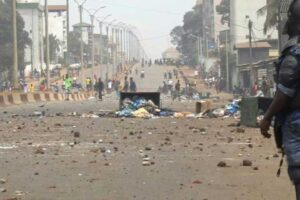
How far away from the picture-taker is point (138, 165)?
34.3 ft

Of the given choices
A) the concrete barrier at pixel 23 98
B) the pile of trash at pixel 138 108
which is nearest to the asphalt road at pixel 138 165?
the pile of trash at pixel 138 108

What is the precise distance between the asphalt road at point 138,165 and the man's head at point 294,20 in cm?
304

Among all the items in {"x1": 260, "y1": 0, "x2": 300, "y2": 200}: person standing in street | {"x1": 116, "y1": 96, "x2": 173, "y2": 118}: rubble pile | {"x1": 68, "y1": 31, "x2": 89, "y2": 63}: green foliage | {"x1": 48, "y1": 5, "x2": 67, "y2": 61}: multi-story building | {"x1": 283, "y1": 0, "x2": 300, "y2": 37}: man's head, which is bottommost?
{"x1": 116, "y1": 96, "x2": 173, "y2": 118}: rubble pile

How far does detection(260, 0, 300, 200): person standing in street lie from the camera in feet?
15.9

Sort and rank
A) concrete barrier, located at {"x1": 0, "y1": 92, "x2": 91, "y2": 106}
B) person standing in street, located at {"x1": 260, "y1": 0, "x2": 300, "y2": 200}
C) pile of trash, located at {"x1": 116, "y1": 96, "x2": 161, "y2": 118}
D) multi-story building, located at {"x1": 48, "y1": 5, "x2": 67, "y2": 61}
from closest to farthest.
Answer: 1. person standing in street, located at {"x1": 260, "y1": 0, "x2": 300, "y2": 200}
2. pile of trash, located at {"x1": 116, "y1": 96, "x2": 161, "y2": 118}
3. concrete barrier, located at {"x1": 0, "y1": 92, "x2": 91, "y2": 106}
4. multi-story building, located at {"x1": 48, "y1": 5, "x2": 67, "y2": 61}

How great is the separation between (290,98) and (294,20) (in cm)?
53

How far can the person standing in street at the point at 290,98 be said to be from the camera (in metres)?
4.86

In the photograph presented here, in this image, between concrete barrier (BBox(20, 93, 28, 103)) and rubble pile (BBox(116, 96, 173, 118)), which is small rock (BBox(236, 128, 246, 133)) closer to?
rubble pile (BBox(116, 96, 173, 118))

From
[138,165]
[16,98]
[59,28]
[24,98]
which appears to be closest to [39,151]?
[138,165]

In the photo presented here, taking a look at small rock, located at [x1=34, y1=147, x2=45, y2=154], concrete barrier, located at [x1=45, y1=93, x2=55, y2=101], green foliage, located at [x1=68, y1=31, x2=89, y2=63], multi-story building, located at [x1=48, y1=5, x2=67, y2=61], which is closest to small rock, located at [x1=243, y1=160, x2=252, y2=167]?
small rock, located at [x1=34, y1=147, x2=45, y2=154]

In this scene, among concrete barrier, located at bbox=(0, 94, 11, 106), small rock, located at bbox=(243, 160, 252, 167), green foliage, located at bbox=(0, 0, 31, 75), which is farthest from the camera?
green foliage, located at bbox=(0, 0, 31, 75)

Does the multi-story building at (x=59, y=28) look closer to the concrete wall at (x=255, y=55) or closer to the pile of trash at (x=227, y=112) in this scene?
the concrete wall at (x=255, y=55)

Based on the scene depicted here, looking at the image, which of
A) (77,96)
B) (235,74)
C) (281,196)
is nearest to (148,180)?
(281,196)

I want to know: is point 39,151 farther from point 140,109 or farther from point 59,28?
point 59,28
